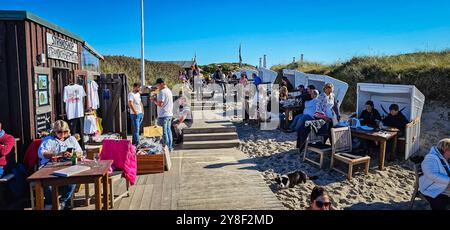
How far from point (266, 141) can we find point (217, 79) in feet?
34.3

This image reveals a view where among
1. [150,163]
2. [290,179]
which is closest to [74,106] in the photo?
[150,163]

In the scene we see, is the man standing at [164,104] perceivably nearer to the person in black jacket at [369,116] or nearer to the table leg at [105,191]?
the table leg at [105,191]

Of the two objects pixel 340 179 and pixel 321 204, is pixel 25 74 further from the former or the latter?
pixel 340 179

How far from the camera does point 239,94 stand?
53.8ft

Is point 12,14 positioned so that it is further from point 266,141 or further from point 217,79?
point 217,79

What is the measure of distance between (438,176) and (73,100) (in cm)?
706

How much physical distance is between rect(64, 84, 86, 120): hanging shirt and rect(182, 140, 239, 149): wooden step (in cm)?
266

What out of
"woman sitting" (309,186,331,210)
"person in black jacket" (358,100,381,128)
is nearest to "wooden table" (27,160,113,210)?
"woman sitting" (309,186,331,210)

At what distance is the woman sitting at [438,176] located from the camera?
4113mm

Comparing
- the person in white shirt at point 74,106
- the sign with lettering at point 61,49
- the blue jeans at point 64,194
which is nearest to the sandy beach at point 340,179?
the blue jeans at point 64,194

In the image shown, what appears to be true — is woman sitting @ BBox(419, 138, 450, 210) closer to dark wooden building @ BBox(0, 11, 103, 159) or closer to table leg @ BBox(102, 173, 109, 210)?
table leg @ BBox(102, 173, 109, 210)

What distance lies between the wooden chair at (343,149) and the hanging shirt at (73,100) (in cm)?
565

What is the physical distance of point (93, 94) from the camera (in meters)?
8.45
